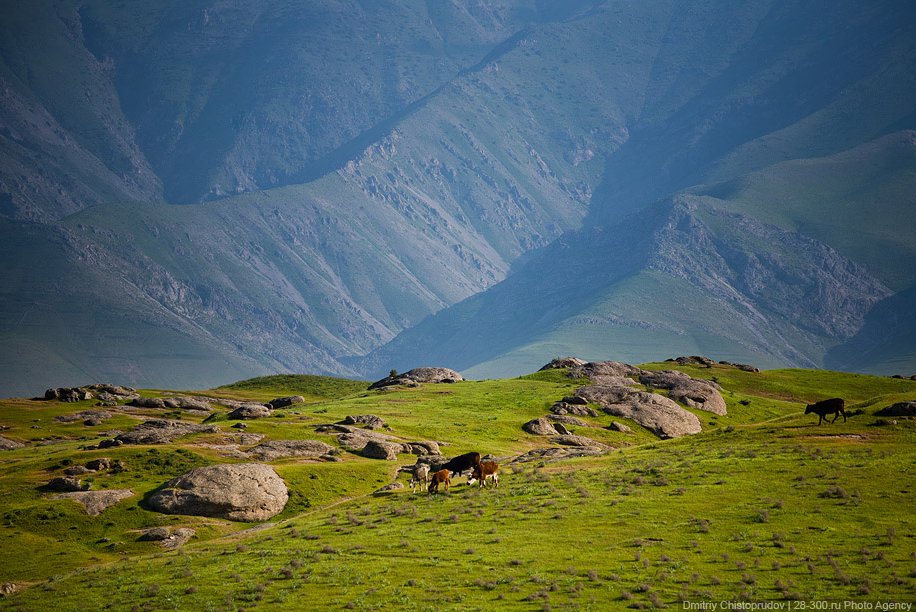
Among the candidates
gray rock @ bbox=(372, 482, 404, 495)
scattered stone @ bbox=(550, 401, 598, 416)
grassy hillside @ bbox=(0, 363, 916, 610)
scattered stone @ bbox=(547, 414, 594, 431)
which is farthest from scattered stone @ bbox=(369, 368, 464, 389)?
gray rock @ bbox=(372, 482, 404, 495)

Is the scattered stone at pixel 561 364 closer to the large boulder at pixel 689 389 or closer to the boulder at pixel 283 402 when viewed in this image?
the large boulder at pixel 689 389

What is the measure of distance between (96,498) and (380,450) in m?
28.9

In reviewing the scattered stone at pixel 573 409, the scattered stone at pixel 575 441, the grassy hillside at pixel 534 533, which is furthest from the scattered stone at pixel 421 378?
the grassy hillside at pixel 534 533

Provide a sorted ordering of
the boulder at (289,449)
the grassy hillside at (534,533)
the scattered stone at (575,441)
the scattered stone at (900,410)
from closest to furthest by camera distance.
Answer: the grassy hillside at (534,533) < the scattered stone at (900,410) < the boulder at (289,449) < the scattered stone at (575,441)

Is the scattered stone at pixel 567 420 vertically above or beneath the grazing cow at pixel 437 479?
above

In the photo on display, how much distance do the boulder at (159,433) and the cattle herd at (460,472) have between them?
3354 centimetres

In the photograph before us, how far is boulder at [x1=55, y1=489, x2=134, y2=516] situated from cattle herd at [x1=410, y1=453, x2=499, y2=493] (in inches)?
905

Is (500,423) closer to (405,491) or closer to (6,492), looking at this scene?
(405,491)

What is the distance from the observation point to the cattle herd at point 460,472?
214 ft

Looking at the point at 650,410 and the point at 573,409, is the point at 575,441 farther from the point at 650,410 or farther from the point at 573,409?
the point at 650,410

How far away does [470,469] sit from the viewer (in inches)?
2884

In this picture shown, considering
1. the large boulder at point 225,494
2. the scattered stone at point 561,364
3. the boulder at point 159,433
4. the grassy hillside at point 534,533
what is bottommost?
the grassy hillside at point 534,533

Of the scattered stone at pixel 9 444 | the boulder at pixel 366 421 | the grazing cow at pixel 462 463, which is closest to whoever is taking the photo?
the grazing cow at pixel 462 463

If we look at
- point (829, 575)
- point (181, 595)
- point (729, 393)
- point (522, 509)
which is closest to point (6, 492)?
point (181, 595)
